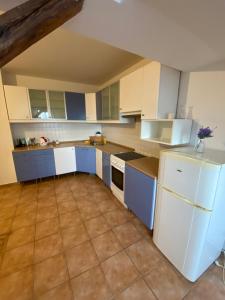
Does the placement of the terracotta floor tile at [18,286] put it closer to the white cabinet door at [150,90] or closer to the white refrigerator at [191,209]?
the white refrigerator at [191,209]

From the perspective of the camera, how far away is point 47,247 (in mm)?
1596

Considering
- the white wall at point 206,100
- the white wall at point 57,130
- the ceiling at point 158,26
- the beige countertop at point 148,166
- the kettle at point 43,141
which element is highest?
the ceiling at point 158,26

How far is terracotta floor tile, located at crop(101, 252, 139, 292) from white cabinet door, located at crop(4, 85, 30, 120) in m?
3.07

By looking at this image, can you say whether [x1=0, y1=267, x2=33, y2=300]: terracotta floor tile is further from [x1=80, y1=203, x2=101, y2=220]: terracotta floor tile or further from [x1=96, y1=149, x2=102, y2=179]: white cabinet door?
[x1=96, y1=149, x2=102, y2=179]: white cabinet door

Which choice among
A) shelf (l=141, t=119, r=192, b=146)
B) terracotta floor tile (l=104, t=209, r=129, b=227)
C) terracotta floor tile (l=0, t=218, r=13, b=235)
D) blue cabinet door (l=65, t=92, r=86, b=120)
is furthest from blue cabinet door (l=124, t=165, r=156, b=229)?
blue cabinet door (l=65, t=92, r=86, b=120)

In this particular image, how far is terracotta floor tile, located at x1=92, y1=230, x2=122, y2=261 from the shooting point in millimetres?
1513

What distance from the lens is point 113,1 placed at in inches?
28.9

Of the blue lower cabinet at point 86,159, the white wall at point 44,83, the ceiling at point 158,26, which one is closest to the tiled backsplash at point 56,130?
the blue lower cabinet at point 86,159

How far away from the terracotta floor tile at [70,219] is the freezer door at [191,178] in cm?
144

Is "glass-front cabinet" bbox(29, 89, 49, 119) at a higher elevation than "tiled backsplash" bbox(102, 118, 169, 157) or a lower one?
higher

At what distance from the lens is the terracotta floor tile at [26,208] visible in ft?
7.22

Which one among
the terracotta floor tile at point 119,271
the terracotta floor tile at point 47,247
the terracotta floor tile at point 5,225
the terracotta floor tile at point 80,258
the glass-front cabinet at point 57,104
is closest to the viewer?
the terracotta floor tile at point 119,271

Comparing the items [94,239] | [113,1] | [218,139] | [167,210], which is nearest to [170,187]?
[167,210]

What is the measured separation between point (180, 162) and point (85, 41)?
6.01ft
